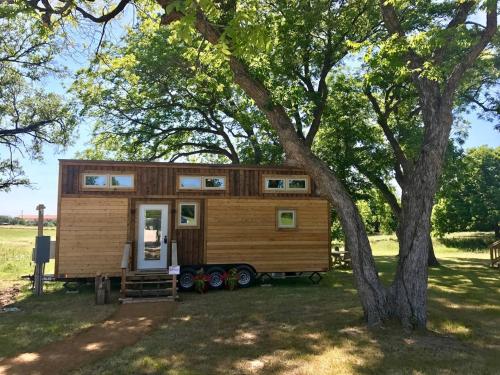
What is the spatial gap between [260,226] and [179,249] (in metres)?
2.65

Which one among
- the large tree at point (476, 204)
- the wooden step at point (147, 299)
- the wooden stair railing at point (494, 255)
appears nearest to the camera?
the wooden step at point (147, 299)

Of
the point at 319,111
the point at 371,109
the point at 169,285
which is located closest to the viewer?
the point at 169,285

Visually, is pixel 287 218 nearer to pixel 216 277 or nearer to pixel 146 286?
pixel 216 277

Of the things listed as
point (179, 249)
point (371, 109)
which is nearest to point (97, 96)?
point (179, 249)

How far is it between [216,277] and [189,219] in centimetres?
199

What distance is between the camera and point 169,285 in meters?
13.6

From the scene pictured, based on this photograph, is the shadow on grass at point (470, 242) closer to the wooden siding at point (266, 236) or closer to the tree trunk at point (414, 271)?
the wooden siding at point (266, 236)

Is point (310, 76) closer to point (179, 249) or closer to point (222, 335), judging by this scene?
point (179, 249)

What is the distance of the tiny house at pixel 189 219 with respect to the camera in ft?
43.3

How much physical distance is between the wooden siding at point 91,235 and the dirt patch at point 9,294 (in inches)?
55.4

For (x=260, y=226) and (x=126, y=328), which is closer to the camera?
(x=126, y=328)

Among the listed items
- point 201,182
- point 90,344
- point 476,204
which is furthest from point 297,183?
point 476,204

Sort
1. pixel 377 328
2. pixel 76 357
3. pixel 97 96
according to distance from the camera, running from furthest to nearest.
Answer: pixel 97 96, pixel 377 328, pixel 76 357

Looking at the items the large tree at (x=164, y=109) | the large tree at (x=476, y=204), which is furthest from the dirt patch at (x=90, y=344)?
the large tree at (x=476, y=204)
